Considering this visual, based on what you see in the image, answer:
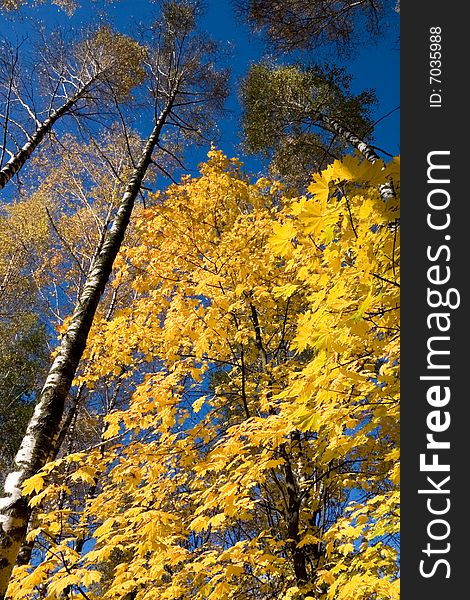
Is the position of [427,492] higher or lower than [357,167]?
lower

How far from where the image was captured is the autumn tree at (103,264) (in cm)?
211

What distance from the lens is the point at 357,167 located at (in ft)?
4.97

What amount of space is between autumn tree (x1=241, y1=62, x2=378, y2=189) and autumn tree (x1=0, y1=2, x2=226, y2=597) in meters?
0.92

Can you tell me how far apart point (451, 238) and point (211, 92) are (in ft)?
23.0

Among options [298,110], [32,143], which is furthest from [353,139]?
[32,143]

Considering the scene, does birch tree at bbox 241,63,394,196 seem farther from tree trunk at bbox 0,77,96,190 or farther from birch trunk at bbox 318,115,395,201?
tree trunk at bbox 0,77,96,190

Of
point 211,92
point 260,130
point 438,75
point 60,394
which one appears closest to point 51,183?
point 211,92

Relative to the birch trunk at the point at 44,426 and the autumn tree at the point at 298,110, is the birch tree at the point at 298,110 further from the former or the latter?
the birch trunk at the point at 44,426

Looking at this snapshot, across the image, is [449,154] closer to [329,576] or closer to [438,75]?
[438,75]

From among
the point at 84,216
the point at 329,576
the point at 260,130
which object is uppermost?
the point at 260,130

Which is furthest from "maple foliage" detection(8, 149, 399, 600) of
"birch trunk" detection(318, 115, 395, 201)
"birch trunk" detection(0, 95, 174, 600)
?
"birch trunk" detection(318, 115, 395, 201)

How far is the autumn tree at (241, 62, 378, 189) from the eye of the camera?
7.64m

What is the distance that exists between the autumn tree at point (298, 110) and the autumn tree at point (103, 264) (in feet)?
3.03

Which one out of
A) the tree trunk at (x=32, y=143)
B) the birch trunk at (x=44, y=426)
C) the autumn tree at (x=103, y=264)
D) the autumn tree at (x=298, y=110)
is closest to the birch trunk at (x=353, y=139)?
the autumn tree at (x=298, y=110)
